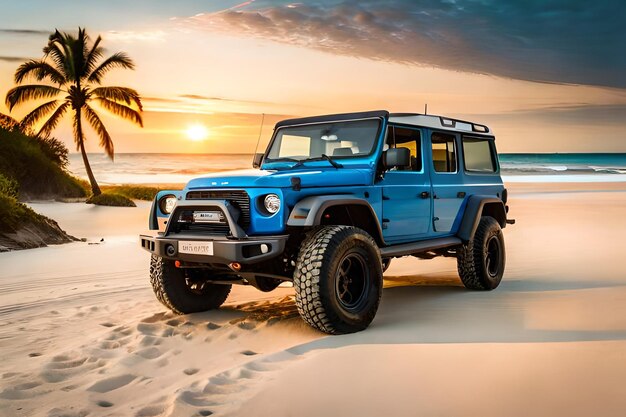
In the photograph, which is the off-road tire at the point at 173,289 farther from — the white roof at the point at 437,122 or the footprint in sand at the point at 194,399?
the white roof at the point at 437,122

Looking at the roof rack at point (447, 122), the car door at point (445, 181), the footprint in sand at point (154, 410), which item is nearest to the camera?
the footprint in sand at point (154, 410)

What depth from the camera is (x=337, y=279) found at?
615 centimetres

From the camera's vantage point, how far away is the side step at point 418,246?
23.3ft

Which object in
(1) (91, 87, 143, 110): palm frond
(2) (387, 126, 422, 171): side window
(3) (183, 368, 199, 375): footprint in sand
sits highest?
(1) (91, 87, 143, 110): palm frond

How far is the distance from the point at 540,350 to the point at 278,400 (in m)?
2.26

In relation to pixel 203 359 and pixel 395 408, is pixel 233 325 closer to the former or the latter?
pixel 203 359

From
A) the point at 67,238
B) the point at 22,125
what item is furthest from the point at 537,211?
the point at 22,125

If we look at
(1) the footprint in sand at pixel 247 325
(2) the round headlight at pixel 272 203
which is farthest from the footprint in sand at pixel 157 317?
(2) the round headlight at pixel 272 203

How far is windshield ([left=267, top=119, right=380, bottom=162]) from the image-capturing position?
7.25m

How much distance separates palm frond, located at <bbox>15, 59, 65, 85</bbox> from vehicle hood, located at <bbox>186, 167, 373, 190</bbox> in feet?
90.9

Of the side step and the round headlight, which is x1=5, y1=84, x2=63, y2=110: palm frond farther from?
the round headlight

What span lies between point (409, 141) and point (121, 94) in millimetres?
26638

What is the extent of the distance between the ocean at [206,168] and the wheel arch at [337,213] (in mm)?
42908

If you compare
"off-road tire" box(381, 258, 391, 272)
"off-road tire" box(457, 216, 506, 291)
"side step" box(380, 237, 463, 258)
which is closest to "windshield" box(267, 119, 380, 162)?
"side step" box(380, 237, 463, 258)
